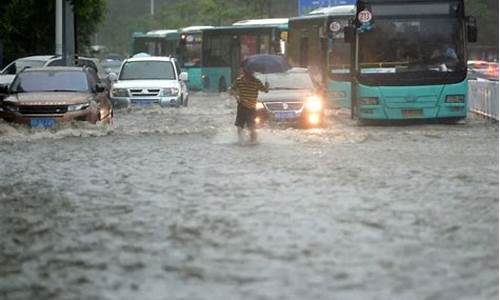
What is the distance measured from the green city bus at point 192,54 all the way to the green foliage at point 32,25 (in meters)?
4.31

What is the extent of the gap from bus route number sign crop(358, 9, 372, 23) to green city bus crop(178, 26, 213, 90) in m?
22.9

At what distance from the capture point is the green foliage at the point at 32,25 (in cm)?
3981

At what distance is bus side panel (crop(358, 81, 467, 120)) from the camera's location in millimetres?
22297

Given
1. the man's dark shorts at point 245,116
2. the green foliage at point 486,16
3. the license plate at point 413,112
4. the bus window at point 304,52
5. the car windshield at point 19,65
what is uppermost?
the green foliage at point 486,16

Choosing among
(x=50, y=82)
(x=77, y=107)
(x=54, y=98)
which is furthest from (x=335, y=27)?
(x=54, y=98)

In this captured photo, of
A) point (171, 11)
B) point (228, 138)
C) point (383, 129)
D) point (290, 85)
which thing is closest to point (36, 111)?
point (228, 138)

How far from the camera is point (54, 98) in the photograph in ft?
66.1

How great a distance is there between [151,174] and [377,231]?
5577 mm

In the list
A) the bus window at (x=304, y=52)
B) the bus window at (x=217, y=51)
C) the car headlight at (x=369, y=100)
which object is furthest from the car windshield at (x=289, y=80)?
the bus window at (x=217, y=51)

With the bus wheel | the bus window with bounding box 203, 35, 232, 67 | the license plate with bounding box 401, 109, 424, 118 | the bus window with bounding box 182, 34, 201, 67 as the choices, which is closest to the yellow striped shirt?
the license plate with bounding box 401, 109, 424, 118

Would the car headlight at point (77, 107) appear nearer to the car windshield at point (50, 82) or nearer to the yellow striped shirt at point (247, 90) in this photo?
the car windshield at point (50, 82)

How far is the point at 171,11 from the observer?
86375 mm

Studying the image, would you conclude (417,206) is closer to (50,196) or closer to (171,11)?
(50,196)

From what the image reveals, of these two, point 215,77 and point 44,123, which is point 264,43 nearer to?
point 215,77
